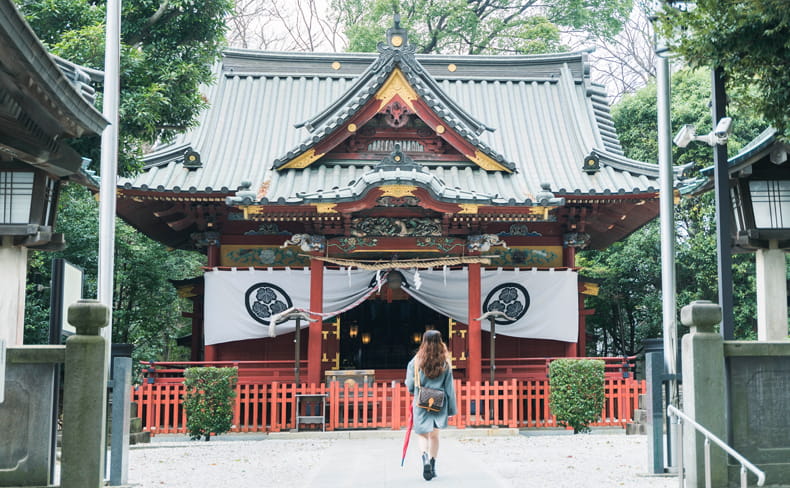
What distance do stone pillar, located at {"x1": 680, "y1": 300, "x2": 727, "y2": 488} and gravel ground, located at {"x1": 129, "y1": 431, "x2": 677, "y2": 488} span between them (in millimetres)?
954

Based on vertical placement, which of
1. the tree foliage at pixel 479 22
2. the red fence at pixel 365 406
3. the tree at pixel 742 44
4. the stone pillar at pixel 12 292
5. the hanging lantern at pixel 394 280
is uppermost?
the tree foliage at pixel 479 22

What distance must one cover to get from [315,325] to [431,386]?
683 centimetres

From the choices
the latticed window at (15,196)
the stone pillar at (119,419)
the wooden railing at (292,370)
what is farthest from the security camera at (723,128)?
the wooden railing at (292,370)

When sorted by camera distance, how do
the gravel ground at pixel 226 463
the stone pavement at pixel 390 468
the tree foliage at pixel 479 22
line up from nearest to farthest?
the stone pavement at pixel 390 468 → the gravel ground at pixel 226 463 → the tree foliage at pixel 479 22

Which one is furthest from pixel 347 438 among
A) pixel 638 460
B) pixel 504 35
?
pixel 504 35

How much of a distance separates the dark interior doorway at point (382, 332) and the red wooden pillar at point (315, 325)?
3466mm

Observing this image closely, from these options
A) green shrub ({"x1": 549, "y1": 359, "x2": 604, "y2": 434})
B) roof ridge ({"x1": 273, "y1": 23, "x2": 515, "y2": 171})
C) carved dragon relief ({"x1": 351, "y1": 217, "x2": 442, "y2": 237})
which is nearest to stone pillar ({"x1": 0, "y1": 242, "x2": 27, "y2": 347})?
carved dragon relief ({"x1": 351, "y1": 217, "x2": 442, "y2": 237})

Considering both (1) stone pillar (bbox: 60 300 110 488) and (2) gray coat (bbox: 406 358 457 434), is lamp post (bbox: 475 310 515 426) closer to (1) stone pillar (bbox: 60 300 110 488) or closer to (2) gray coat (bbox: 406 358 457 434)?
(2) gray coat (bbox: 406 358 457 434)

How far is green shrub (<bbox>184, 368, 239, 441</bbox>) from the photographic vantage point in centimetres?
1466

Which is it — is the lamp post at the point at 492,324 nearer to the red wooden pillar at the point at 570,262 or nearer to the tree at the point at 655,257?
the red wooden pillar at the point at 570,262

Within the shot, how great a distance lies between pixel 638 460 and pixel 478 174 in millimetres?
7857

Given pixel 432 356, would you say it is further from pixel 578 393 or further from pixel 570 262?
pixel 570 262

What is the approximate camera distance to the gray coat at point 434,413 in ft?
31.2

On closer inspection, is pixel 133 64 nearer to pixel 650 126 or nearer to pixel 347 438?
pixel 347 438
